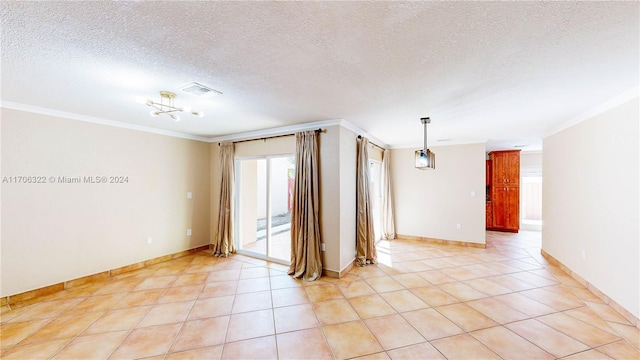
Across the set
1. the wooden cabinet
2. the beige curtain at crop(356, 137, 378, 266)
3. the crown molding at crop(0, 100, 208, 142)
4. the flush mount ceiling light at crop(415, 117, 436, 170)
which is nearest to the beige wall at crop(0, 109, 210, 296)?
the crown molding at crop(0, 100, 208, 142)

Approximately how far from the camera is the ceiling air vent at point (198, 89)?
2.33 metres

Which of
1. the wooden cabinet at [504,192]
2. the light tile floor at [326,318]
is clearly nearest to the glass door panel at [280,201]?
the light tile floor at [326,318]

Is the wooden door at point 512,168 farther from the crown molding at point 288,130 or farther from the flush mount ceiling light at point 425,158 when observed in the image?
the flush mount ceiling light at point 425,158

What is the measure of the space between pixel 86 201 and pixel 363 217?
4327mm

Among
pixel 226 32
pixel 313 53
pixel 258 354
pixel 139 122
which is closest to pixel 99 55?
pixel 226 32

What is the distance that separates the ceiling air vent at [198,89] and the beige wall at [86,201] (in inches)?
92.5

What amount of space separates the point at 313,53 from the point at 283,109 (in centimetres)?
141

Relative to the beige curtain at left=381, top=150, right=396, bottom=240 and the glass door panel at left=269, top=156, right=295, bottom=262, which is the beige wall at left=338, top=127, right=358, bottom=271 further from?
the beige curtain at left=381, top=150, right=396, bottom=240

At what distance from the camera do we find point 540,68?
198cm

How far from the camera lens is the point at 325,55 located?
178cm

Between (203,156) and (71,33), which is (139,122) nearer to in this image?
(203,156)

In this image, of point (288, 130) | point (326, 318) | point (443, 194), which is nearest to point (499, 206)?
point (443, 194)

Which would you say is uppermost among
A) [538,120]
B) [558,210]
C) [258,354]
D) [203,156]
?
[538,120]

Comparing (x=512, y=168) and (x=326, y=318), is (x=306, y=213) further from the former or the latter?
(x=512, y=168)
